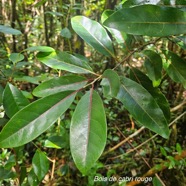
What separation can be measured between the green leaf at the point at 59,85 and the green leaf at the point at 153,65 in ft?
0.64

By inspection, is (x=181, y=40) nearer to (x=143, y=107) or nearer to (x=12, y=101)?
(x=143, y=107)

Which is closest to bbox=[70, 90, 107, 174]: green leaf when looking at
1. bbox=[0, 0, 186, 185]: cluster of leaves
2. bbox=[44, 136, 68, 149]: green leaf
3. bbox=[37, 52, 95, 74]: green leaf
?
bbox=[0, 0, 186, 185]: cluster of leaves

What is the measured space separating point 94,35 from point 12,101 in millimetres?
286

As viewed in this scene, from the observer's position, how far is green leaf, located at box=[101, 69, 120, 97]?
1.37 ft

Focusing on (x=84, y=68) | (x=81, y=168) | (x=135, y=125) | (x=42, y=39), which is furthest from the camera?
(x=42, y=39)

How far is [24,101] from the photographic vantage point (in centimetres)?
56

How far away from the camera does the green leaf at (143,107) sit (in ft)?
1.42

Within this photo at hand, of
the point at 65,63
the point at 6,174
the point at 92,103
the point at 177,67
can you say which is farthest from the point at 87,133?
the point at 6,174

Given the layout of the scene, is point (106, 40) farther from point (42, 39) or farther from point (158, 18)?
point (42, 39)

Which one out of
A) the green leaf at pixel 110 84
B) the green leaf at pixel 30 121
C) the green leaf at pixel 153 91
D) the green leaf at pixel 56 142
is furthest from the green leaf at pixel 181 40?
the green leaf at pixel 56 142

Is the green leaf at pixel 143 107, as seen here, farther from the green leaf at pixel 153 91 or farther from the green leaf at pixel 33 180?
the green leaf at pixel 33 180

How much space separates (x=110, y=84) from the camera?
0.43m

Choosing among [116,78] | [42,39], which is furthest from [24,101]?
[42,39]

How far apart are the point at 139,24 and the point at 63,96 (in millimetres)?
207
